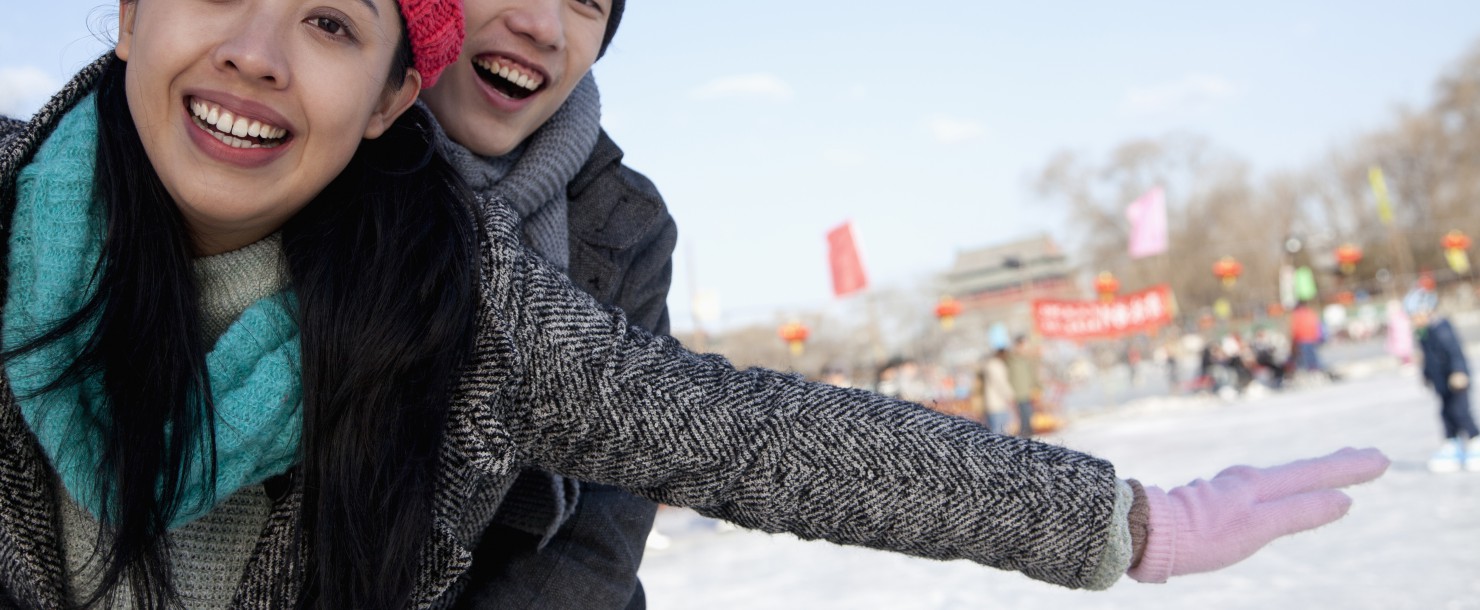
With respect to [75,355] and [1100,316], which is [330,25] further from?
[1100,316]

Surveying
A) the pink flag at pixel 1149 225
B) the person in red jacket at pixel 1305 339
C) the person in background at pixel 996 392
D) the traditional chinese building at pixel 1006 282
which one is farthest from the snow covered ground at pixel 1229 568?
the traditional chinese building at pixel 1006 282

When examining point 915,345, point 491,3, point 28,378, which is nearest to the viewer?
point 28,378

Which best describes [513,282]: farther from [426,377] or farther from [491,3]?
[491,3]

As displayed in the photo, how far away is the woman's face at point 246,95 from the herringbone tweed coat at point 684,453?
17 cm

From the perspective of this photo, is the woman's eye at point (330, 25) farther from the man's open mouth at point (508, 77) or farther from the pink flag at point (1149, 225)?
the pink flag at point (1149, 225)

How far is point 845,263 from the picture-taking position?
46.2 feet

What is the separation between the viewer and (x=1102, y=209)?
149 feet

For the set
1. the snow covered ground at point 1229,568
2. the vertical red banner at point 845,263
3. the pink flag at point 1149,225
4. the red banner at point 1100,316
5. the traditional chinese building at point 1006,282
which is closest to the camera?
the snow covered ground at point 1229,568

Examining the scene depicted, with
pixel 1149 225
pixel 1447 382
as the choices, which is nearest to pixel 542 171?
pixel 1447 382

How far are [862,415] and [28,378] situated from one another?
0.90 m

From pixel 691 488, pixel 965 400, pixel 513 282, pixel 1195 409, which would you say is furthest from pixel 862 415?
pixel 1195 409

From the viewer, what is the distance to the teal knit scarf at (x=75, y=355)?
1.18 meters

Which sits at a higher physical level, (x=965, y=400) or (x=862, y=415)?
(x=862, y=415)

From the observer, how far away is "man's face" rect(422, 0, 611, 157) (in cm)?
178
